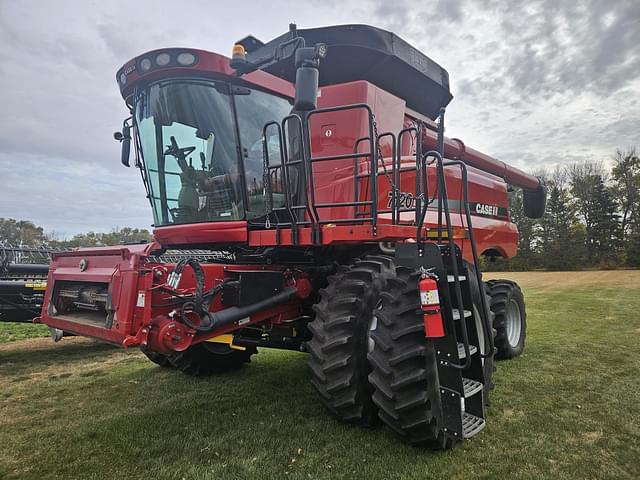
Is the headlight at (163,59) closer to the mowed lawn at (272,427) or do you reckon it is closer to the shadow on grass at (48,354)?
the mowed lawn at (272,427)

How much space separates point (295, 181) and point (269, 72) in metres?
1.33

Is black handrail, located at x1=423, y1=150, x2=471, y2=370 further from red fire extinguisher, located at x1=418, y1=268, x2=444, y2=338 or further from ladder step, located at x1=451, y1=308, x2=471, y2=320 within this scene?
red fire extinguisher, located at x1=418, y1=268, x2=444, y2=338

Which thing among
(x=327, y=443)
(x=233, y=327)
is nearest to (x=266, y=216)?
(x=233, y=327)

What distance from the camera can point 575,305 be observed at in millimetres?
12109

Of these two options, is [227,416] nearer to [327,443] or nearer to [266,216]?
[327,443]

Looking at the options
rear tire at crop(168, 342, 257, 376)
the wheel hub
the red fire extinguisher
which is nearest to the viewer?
the red fire extinguisher

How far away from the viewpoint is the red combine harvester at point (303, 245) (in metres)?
3.03

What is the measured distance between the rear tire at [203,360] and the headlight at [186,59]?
2.82m

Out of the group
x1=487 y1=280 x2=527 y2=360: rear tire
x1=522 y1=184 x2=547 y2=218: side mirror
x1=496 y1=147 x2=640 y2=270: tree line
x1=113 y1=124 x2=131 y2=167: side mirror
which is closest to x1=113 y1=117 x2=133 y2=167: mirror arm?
x1=113 y1=124 x2=131 y2=167: side mirror

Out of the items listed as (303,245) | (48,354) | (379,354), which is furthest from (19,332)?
(379,354)

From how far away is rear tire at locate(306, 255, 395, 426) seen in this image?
320 centimetres

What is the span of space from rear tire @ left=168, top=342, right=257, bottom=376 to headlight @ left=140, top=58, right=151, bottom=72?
2775 mm

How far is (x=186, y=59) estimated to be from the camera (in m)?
3.70

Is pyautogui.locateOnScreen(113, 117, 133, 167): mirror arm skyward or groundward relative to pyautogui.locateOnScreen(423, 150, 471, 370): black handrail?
skyward
